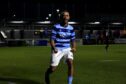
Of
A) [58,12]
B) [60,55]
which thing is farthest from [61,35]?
[58,12]

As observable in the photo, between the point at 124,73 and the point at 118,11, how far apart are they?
225ft

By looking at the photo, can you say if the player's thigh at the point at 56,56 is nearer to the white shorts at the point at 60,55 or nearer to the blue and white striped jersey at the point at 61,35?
the white shorts at the point at 60,55

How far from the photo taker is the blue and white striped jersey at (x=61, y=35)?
11492mm

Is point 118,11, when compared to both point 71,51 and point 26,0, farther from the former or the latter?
point 71,51

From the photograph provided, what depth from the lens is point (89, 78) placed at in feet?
48.0

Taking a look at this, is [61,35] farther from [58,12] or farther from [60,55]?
[58,12]

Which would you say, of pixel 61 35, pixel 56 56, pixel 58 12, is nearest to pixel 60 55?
pixel 56 56

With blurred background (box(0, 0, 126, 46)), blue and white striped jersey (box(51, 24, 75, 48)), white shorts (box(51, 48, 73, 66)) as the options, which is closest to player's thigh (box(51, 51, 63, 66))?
white shorts (box(51, 48, 73, 66))

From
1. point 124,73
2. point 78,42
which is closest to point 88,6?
point 78,42

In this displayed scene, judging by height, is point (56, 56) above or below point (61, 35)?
below

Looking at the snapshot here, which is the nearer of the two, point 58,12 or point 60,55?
point 60,55

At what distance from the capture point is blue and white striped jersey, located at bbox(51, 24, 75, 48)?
11492 mm

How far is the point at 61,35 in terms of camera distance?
11.5 m

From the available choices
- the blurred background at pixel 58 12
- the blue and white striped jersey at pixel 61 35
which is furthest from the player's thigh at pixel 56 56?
the blurred background at pixel 58 12
